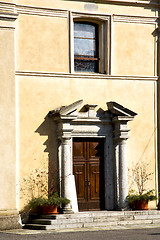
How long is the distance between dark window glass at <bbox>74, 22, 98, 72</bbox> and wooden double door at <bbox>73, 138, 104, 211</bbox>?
2.28 metres

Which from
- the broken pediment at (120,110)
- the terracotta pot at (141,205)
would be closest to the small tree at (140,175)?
the terracotta pot at (141,205)

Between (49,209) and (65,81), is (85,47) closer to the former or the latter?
(65,81)

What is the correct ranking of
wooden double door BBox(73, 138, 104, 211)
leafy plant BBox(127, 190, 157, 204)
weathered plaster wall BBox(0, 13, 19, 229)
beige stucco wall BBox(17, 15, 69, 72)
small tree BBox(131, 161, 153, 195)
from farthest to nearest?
1. small tree BBox(131, 161, 153, 195)
2. wooden double door BBox(73, 138, 104, 211)
3. leafy plant BBox(127, 190, 157, 204)
4. beige stucco wall BBox(17, 15, 69, 72)
5. weathered plaster wall BBox(0, 13, 19, 229)

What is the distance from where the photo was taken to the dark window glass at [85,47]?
17.8 metres

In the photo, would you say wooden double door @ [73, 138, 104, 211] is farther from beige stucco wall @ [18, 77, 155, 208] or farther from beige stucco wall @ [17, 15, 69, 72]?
beige stucco wall @ [17, 15, 69, 72]

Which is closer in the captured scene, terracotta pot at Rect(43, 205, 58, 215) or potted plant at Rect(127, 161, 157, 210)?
terracotta pot at Rect(43, 205, 58, 215)

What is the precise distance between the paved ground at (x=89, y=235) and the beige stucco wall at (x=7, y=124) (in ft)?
3.75

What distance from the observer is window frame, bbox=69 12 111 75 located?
57.3 ft

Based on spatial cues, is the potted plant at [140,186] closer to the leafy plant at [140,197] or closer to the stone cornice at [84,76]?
the leafy plant at [140,197]

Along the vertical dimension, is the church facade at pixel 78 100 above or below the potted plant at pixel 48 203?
above

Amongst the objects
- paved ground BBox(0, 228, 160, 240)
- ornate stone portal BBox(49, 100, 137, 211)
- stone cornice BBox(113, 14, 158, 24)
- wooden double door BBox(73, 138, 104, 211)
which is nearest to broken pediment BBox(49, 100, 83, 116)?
ornate stone portal BBox(49, 100, 137, 211)

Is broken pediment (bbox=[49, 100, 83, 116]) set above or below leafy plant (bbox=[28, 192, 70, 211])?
above

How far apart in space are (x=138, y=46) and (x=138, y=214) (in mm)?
5198

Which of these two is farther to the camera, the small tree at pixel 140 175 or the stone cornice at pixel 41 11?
the small tree at pixel 140 175
